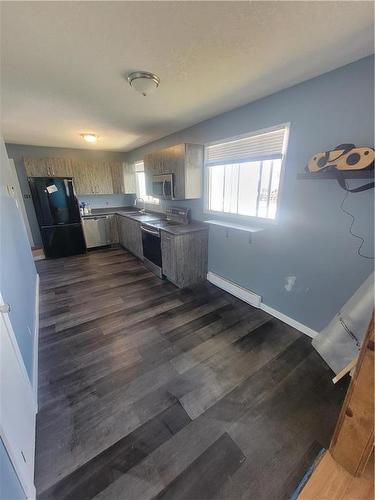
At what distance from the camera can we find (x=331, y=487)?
3.62ft

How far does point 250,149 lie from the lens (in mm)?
2410

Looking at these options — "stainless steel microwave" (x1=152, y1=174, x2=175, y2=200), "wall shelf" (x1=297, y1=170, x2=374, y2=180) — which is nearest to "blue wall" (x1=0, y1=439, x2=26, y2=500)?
"wall shelf" (x1=297, y1=170, x2=374, y2=180)

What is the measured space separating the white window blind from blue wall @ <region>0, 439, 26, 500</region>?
9.45 ft

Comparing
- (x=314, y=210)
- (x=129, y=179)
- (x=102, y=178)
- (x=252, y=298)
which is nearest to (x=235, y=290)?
(x=252, y=298)

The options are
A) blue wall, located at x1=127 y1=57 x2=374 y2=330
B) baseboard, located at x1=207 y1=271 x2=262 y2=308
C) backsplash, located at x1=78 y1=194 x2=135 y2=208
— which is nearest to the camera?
blue wall, located at x1=127 y1=57 x2=374 y2=330

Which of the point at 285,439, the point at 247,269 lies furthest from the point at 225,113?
the point at 285,439

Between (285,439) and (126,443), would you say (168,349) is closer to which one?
(126,443)

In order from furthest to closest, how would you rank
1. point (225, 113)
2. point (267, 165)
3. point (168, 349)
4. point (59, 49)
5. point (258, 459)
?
point (225, 113) < point (267, 165) < point (168, 349) < point (59, 49) < point (258, 459)

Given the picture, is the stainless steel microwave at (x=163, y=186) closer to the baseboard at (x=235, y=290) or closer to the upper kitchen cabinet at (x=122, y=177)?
the baseboard at (x=235, y=290)

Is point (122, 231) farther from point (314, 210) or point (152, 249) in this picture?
point (314, 210)

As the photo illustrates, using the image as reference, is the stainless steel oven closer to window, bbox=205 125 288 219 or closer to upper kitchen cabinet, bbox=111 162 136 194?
window, bbox=205 125 288 219

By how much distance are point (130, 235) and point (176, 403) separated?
3.52 meters

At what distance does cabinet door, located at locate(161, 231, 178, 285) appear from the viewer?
3020 millimetres

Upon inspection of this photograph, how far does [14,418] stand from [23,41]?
2224 mm
